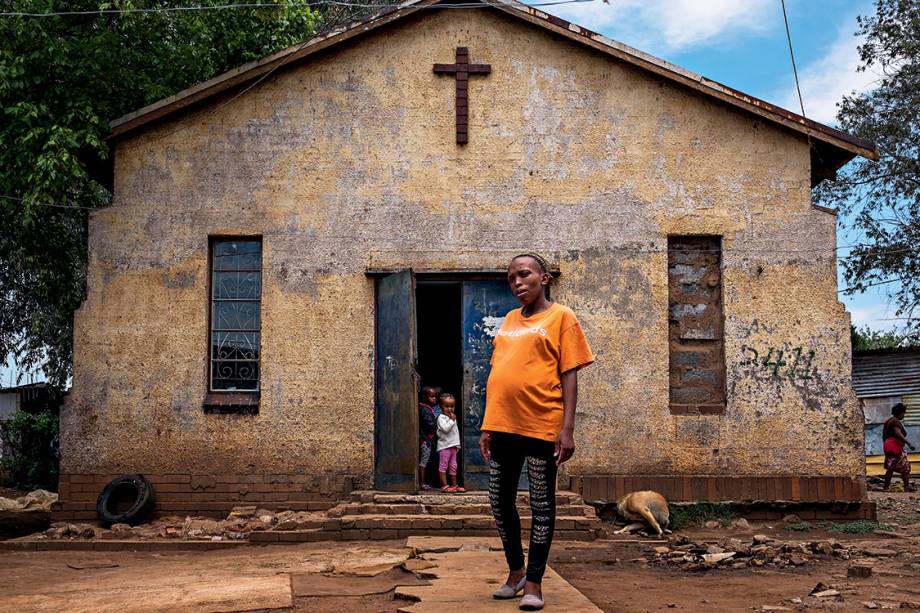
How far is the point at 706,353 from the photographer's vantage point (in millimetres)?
11180

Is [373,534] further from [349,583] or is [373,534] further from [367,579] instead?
[349,583]

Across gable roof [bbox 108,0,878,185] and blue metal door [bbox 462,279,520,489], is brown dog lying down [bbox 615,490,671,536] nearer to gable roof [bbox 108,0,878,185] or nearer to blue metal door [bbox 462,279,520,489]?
blue metal door [bbox 462,279,520,489]

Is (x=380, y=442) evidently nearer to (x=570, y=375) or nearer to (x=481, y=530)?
(x=481, y=530)

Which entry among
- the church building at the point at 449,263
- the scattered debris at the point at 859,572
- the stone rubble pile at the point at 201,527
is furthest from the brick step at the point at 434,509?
the scattered debris at the point at 859,572

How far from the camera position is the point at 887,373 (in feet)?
74.0

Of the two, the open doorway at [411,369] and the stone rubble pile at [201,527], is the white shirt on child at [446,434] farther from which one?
the stone rubble pile at [201,527]

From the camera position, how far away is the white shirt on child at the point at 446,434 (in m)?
10.9

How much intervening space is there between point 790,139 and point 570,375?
7.00m

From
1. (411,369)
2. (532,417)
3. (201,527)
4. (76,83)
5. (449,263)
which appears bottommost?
(201,527)

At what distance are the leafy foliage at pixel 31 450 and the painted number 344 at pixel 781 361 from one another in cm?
1232

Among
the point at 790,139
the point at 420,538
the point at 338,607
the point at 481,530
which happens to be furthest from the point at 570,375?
the point at 790,139

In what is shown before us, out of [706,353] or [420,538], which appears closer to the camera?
[420,538]

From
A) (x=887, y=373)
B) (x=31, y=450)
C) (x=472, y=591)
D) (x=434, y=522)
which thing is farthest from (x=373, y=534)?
(x=887, y=373)

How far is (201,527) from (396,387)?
8.04 ft
